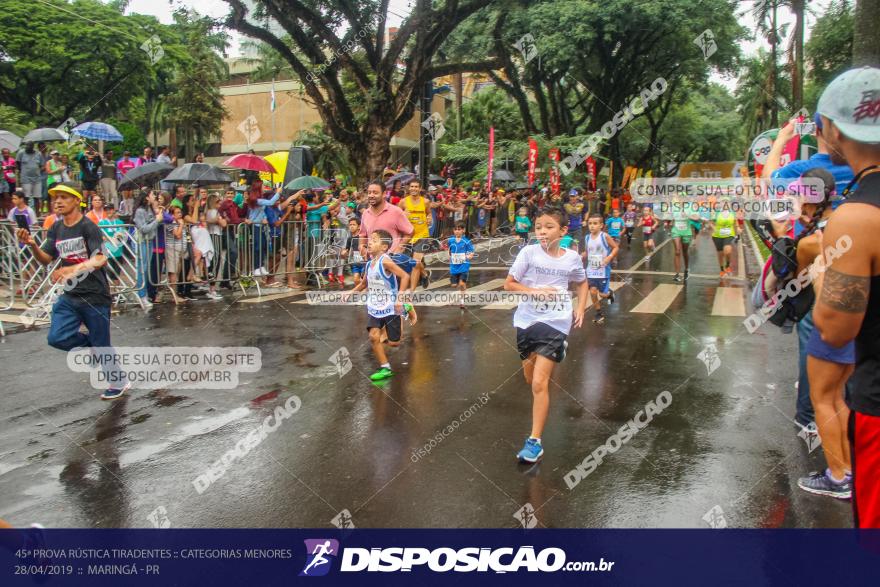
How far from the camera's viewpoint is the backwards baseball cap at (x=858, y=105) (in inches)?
89.4

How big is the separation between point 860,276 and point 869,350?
29 cm

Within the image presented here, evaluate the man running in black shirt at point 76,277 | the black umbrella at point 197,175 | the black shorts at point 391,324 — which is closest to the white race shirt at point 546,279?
the black shorts at point 391,324

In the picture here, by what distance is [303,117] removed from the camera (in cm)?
4772

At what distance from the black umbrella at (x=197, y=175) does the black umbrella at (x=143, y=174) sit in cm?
113

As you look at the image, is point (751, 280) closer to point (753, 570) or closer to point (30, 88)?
point (753, 570)

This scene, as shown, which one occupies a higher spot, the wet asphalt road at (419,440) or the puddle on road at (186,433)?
the wet asphalt road at (419,440)

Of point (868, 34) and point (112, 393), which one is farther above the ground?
point (868, 34)

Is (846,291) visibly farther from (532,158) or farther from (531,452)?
(532,158)

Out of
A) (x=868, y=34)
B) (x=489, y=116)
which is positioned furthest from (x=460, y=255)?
(x=489, y=116)

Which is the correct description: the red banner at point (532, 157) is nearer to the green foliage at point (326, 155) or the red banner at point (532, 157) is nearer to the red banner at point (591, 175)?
the red banner at point (591, 175)

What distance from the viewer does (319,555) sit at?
3.81m

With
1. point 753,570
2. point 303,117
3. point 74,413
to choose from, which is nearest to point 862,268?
point 753,570

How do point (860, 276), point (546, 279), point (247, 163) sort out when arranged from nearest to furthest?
point (860, 276) < point (546, 279) < point (247, 163)

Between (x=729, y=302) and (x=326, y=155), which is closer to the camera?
(x=729, y=302)
